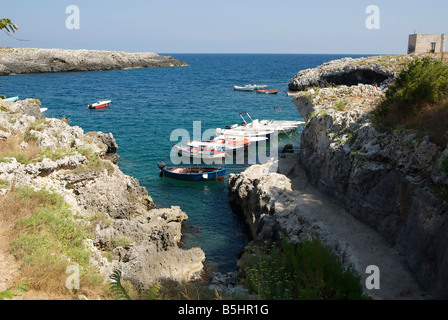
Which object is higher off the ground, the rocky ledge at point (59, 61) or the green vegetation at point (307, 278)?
the rocky ledge at point (59, 61)

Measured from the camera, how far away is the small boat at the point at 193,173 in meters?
28.9

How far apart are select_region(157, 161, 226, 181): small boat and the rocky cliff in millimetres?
7143

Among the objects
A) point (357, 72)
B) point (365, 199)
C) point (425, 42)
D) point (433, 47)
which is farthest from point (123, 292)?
point (357, 72)

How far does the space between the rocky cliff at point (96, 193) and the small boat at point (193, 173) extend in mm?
7143

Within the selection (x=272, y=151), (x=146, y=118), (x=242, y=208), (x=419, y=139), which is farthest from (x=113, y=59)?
(x=419, y=139)

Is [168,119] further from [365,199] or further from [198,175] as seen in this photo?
[365,199]

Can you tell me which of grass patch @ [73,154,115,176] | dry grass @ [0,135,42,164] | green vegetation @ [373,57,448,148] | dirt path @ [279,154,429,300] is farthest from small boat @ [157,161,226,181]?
green vegetation @ [373,57,448,148]

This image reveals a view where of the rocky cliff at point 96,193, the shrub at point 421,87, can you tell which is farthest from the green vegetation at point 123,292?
the shrub at point 421,87

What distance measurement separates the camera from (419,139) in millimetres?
14156

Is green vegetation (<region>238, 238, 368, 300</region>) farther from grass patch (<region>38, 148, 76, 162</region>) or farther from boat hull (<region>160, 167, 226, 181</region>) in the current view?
boat hull (<region>160, 167, 226, 181</region>)

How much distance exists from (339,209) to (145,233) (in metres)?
9.22

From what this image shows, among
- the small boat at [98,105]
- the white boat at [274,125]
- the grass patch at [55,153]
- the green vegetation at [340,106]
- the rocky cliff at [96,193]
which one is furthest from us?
the small boat at [98,105]

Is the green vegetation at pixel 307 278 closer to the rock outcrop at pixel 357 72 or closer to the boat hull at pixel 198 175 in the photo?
the boat hull at pixel 198 175

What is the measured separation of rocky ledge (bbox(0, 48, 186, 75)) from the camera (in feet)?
336
